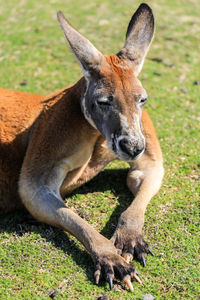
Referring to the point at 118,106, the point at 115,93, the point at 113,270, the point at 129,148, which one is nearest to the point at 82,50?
the point at 115,93

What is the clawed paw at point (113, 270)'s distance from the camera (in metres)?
3.79

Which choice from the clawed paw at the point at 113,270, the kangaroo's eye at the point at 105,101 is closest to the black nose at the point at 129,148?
the kangaroo's eye at the point at 105,101

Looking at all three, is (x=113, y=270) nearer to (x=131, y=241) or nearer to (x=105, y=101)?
(x=131, y=241)

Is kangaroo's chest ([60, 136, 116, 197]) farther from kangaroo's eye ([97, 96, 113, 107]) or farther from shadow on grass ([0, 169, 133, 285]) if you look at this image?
kangaroo's eye ([97, 96, 113, 107])

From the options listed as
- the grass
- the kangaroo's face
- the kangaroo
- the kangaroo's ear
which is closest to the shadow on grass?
the grass

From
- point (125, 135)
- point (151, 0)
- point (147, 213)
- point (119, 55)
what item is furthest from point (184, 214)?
point (151, 0)

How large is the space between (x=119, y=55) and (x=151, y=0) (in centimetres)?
738

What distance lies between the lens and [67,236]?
4453 mm

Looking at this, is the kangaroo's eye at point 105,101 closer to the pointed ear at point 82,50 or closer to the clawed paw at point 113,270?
the pointed ear at point 82,50

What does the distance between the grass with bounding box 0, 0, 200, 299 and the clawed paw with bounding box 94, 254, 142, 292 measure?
0.08 m

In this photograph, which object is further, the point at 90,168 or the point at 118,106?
the point at 90,168

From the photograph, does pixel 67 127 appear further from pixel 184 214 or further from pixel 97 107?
pixel 184 214

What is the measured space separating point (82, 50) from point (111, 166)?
189cm

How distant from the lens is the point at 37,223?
4.71 metres
